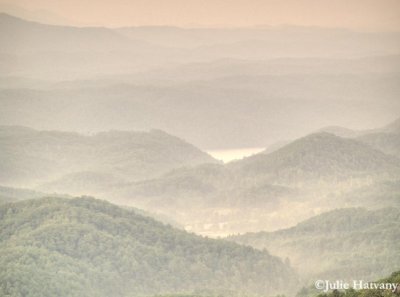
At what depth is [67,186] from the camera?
293 ft

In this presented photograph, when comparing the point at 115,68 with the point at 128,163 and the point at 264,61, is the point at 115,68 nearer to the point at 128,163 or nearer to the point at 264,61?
the point at 264,61

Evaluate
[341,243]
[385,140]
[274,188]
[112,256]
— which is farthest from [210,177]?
[112,256]

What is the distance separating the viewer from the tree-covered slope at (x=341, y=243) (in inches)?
1957

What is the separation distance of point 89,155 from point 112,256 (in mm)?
57242

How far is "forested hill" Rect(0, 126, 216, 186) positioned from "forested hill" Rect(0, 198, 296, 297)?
129ft

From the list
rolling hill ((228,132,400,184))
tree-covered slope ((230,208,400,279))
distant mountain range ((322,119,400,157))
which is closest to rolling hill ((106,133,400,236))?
rolling hill ((228,132,400,184))

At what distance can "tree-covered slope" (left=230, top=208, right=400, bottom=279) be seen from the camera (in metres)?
49.7

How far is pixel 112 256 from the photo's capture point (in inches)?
1929

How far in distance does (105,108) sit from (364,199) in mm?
76667

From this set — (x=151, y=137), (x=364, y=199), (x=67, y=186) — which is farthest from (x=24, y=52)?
(x=364, y=199)

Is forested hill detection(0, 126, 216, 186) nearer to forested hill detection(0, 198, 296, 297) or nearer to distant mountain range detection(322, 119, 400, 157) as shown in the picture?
distant mountain range detection(322, 119, 400, 157)

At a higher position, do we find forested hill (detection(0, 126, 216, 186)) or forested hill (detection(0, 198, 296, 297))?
forested hill (detection(0, 198, 296, 297))

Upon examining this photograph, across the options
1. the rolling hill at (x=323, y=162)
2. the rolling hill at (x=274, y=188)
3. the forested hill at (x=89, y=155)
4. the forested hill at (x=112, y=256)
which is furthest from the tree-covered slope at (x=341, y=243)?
the forested hill at (x=89, y=155)

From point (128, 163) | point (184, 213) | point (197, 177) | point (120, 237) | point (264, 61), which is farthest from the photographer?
point (264, 61)
